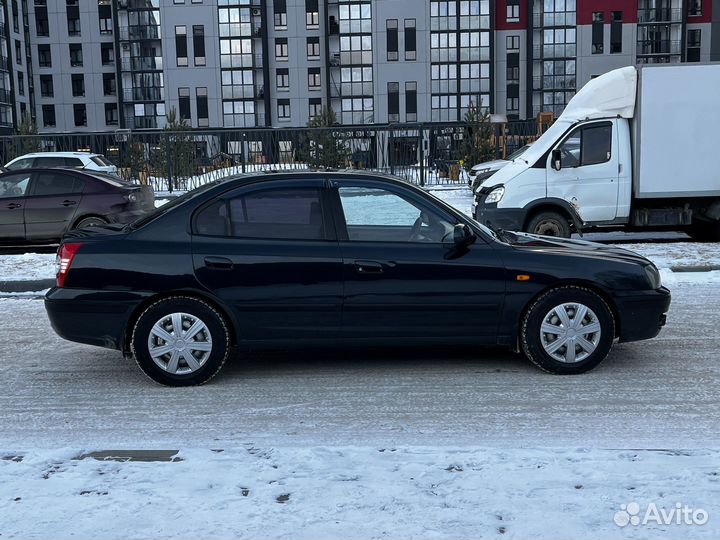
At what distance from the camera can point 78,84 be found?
77.5m

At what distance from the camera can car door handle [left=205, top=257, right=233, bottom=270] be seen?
6.01m

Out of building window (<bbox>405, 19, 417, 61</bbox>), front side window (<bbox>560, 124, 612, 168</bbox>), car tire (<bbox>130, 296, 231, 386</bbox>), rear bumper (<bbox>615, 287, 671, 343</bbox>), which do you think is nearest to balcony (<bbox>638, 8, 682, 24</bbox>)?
building window (<bbox>405, 19, 417, 61</bbox>)

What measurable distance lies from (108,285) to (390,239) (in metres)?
2.05

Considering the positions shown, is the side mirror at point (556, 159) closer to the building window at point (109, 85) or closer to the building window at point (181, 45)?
the building window at point (181, 45)

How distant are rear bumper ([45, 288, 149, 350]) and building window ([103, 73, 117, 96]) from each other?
75.6m

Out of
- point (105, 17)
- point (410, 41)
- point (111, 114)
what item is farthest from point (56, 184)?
point (105, 17)

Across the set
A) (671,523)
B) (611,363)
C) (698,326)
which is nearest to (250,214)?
(611,363)

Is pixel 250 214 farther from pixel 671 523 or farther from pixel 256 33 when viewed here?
pixel 256 33

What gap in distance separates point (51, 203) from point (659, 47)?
64.6 m

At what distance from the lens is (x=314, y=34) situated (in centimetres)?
6706

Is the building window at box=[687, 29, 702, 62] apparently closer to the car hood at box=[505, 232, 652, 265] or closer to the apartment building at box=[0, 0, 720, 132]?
the apartment building at box=[0, 0, 720, 132]

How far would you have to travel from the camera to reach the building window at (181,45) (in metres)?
65.8

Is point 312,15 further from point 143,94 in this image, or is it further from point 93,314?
point 93,314

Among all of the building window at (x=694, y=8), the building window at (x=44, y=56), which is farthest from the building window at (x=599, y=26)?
the building window at (x=44, y=56)
